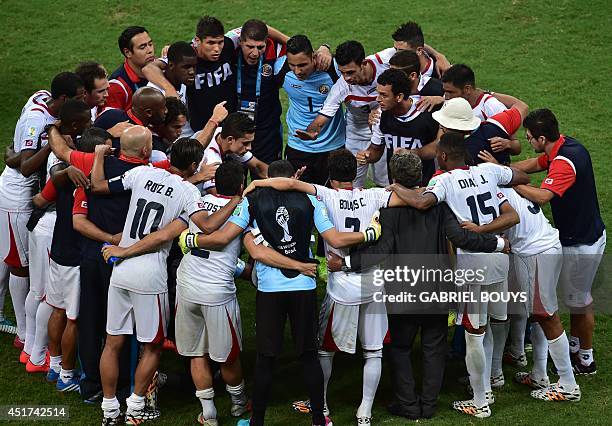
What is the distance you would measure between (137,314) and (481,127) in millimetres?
3151

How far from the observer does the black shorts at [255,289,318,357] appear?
6.50m

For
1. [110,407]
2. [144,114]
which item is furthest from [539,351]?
[144,114]

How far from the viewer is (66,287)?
283 inches

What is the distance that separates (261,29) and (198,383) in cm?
366

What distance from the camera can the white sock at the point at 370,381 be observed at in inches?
267

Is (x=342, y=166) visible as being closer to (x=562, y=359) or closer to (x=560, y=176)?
(x=560, y=176)

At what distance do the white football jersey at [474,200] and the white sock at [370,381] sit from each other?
0.94 meters

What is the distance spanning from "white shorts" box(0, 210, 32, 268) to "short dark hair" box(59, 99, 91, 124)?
107cm

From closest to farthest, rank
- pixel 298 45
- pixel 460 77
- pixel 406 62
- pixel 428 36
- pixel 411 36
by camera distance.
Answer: pixel 460 77
pixel 406 62
pixel 298 45
pixel 411 36
pixel 428 36

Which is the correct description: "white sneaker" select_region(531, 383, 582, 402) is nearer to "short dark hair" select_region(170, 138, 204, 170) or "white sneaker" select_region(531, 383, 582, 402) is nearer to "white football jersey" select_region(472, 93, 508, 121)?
"white football jersey" select_region(472, 93, 508, 121)

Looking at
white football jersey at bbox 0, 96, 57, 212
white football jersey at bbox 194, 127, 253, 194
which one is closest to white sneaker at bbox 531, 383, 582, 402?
white football jersey at bbox 194, 127, 253, 194

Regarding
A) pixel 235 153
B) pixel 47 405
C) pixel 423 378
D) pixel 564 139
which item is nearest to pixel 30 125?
pixel 235 153

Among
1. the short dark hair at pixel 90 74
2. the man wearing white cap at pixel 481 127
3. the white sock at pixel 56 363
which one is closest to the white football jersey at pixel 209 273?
the white sock at pixel 56 363

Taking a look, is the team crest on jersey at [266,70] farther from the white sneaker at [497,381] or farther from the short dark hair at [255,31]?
the white sneaker at [497,381]
